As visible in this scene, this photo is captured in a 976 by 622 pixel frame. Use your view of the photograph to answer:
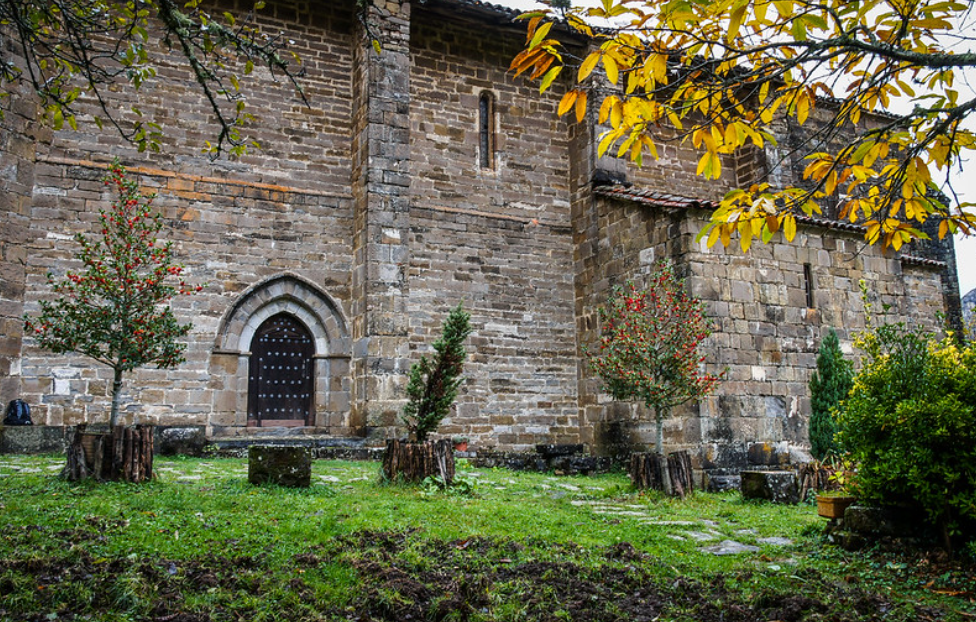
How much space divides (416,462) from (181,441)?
438 cm

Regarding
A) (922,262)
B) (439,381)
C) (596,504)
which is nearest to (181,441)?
(439,381)

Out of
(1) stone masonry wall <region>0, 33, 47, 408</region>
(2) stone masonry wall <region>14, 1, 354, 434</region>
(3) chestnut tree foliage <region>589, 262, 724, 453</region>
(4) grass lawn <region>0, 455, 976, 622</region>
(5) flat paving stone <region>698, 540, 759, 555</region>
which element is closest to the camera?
(4) grass lawn <region>0, 455, 976, 622</region>

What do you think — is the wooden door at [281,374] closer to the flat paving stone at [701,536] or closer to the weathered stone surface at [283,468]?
the weathered stone surface at [283,468]

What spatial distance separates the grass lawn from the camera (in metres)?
4.53

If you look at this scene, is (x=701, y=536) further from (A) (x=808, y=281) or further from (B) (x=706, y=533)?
(A) (x=808, y=281)

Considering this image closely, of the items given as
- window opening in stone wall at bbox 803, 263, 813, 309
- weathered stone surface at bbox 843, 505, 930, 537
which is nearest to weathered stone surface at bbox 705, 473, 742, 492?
window opening in stone wall at bbox 803, 263, 813, 309

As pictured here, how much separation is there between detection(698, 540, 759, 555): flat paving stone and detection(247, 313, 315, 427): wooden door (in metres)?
8.21

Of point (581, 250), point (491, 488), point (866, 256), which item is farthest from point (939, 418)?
point (581, 250)

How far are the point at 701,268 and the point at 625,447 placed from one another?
3370 millimetres

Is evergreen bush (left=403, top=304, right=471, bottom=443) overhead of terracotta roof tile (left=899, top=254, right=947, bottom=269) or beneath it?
beneath

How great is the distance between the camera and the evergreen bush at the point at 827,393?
11.1 meters

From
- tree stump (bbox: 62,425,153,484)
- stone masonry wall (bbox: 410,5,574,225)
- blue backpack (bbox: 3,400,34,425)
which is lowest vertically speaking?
tree stump (bbox: 62,425,153,484)

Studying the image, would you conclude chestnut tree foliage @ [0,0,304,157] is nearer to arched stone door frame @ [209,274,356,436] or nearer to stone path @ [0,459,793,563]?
stone path @ [0,459,793,563]

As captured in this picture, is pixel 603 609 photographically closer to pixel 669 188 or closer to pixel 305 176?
pixel 305 176
